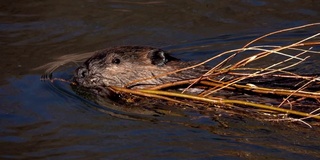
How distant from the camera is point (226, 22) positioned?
7.73 metres

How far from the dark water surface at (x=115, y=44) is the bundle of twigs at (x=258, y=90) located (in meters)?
0.13

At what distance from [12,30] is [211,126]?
332cm

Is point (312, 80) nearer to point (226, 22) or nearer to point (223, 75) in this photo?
point (223, 75)

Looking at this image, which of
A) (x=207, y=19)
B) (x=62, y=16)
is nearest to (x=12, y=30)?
(x=62, y=16)

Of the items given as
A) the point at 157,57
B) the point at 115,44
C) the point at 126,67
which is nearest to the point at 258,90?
the point at 157,57

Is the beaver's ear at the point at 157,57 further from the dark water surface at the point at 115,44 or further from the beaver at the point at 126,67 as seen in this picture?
the dark water surface at the point at 115,44

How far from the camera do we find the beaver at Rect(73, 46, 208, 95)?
5797mm

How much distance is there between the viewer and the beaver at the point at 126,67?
580 cm

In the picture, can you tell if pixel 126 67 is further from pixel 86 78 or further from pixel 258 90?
pixel 258 90

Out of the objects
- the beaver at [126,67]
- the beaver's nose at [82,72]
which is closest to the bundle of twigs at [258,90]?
the beaver at [126,67]

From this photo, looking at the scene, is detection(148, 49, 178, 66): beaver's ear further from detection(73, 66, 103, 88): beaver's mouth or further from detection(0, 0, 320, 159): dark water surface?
detection(0, 0, 320, 159): dark water surface

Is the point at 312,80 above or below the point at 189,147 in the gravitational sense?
above

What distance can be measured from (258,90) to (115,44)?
2457 millimetres

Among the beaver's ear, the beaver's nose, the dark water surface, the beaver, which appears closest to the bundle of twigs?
the dark water surface
